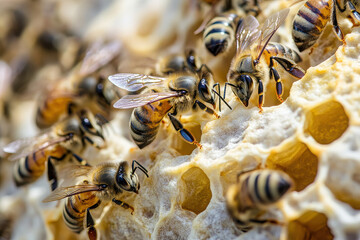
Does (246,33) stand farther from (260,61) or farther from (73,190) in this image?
(73,190)

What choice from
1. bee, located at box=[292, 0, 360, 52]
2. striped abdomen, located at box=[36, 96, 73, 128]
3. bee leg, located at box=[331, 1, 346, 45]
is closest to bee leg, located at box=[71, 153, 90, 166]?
striped abdomen, located at box=[36, 96, 73, 128]

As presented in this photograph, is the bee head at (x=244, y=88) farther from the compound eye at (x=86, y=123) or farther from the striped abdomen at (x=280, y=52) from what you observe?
the compound eye at (x=86, y=123)

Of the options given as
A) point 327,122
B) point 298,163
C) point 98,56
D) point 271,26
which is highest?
point 271,26

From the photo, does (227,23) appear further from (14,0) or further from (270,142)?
(14,0)

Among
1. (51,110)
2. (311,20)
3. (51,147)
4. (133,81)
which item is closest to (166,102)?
(133,81)

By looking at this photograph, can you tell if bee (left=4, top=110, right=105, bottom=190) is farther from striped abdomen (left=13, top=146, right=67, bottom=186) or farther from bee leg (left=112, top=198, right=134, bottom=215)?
bee leg (left=112, top=198, right=134, bottom=215)

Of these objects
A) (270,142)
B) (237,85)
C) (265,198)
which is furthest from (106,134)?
(265,198)
